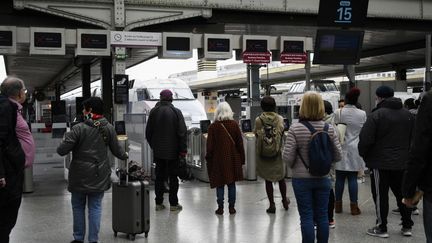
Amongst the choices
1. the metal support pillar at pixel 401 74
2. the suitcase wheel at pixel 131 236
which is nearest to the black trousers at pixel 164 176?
the suitcase wheel at pixel 131 236

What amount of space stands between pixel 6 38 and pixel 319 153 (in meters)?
9.13

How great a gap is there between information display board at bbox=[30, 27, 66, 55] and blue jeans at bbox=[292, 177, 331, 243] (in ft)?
27.7

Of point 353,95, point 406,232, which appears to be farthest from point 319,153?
point 353,95

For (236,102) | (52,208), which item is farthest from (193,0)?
(52,208)

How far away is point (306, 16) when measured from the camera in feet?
50.1

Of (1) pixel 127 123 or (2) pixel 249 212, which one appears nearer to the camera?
(2) pixel 249 212

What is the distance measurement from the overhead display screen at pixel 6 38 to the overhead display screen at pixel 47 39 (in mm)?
529

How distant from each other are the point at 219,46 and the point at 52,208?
21.8 ft

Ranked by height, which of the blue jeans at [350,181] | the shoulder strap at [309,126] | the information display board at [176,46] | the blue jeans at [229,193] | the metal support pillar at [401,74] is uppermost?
the metal support pillar at [401,74]

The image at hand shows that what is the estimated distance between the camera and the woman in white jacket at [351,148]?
716 centimetres

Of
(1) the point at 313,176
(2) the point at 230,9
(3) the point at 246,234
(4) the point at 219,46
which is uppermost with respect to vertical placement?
(2) the point at 230,9

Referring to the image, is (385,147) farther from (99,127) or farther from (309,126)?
(99,127)

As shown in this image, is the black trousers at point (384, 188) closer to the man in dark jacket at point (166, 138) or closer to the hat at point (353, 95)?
the hat at point (353, 95)

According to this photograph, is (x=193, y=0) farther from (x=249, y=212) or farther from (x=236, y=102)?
(x=249, y=212)
